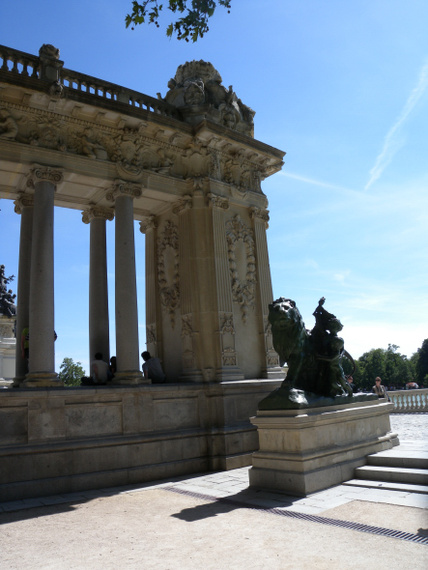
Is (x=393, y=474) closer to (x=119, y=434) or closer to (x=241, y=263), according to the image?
(x=119, y=434)

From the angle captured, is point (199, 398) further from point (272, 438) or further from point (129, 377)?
point (272, 438)

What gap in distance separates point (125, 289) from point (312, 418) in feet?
21.4

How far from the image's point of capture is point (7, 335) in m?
26.8

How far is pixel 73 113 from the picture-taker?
13.0 metres

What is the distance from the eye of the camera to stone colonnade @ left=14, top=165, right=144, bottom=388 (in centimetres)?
1171

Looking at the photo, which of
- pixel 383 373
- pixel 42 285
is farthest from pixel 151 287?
pixel 383 373

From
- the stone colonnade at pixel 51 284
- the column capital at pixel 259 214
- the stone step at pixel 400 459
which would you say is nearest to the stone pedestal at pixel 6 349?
the stone colonnade at pixel 51 284

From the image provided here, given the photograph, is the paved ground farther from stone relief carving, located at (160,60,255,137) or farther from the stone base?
stone relief carving, located at (160,60,255,137)

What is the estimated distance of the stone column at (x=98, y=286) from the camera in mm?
14711

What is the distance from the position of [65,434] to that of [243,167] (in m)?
10.6

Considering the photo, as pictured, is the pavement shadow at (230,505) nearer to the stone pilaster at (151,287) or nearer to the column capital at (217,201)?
the stone pilaster at (151,287)

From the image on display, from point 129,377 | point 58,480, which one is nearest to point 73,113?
point 129,377

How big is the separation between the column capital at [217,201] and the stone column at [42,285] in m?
4.76

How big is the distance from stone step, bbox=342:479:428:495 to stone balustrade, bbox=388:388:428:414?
1687cm
